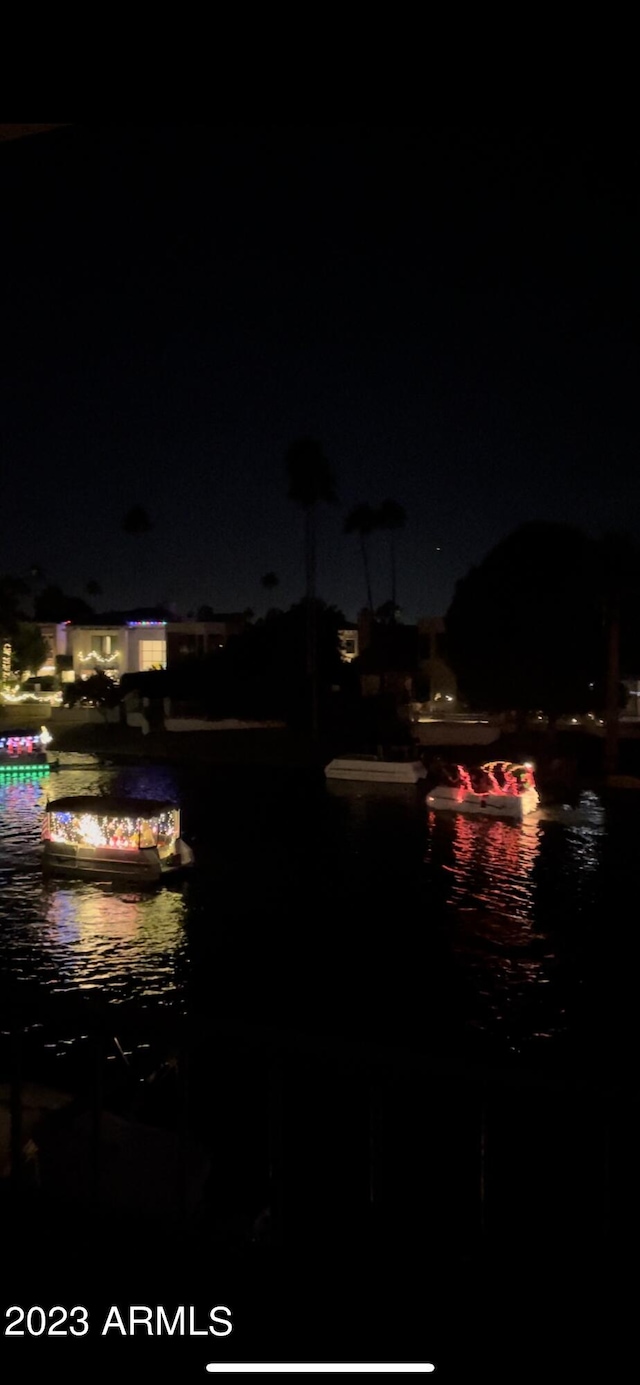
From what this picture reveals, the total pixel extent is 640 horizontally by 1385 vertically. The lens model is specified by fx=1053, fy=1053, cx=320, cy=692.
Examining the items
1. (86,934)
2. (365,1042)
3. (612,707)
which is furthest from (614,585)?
(365,1042)

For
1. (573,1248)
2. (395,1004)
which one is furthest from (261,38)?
(395,1004)

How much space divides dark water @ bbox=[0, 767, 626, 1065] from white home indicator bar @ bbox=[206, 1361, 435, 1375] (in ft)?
4.35

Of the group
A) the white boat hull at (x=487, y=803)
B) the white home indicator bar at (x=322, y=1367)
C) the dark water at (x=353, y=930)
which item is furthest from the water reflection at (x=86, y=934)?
the white boat hull at (x=487, y=803)

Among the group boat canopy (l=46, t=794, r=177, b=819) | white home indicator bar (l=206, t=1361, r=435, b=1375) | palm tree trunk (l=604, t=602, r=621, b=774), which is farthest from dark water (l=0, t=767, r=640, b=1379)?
palm tree trunk (l=604, t=602, r=621, b=774)

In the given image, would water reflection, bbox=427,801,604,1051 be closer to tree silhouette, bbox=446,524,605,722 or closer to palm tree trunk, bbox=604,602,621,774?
palm tree trunk, bbox=604,602,621,774

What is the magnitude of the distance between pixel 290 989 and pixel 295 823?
51.2 feet

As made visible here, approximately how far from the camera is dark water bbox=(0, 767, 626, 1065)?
14.7 metres

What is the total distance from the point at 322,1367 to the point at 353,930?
16.7 meters

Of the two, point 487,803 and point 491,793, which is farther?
point 491,793

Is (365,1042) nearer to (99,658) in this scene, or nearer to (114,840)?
(114,840)

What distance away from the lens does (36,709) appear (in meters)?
67.2

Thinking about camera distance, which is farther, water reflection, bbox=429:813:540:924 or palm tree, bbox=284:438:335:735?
palm tree, bbox=284:438:335:735

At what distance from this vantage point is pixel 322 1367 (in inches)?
137

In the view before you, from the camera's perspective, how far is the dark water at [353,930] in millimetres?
14719
